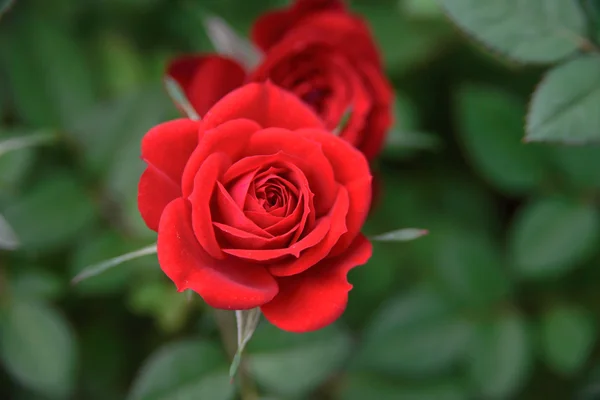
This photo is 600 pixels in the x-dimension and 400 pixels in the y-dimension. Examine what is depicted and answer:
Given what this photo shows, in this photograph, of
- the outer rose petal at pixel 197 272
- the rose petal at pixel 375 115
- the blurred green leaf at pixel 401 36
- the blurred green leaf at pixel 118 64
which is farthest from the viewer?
the blurred green leaf at pixel 401 36

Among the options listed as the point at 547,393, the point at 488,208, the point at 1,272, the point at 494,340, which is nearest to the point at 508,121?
the point at 488,208

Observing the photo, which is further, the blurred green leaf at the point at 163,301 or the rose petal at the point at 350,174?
the blurred green leaf at the point at 163,301

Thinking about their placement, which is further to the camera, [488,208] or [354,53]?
[488,208]

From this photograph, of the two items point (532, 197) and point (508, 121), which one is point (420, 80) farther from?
point (532, 197)

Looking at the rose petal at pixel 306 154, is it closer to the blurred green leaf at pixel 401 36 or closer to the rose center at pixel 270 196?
the rose center at pixel 270 196

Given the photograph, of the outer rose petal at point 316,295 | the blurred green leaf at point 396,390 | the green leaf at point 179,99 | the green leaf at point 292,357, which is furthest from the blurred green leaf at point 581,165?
the green leaf at point 179,99

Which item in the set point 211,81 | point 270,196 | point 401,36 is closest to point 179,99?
point 211,81
